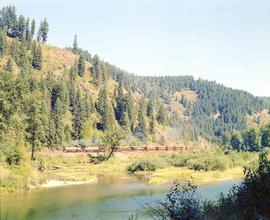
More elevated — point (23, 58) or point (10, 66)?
point (23, 58)

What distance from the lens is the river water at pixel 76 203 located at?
139ft

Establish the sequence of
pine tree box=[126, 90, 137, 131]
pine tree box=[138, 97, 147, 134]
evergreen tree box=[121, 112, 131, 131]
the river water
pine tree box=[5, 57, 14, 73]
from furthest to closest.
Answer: pine tree box=[126, 90, 137, 131] < pine tree box=[138, 97, 147, 134] < evergreen tree box=[121, 112, 131, 131] < pine tree box=[5, 57, 14, 73] < the river water

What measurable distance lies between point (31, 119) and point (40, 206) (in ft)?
177

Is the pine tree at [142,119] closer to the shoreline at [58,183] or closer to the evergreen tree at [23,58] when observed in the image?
the evergreen tree at [23,58]

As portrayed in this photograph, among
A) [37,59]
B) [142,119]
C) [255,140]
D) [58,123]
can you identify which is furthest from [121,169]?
[37,59]

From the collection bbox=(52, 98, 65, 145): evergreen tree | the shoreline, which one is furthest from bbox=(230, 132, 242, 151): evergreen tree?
the shoreline

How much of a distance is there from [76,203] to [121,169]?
57.0m

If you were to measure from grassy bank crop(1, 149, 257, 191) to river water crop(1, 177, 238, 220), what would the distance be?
495 cm

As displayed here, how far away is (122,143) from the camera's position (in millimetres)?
153250

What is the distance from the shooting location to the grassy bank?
226 ft

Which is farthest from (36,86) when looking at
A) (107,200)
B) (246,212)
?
(246,212)

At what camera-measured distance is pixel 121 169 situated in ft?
356

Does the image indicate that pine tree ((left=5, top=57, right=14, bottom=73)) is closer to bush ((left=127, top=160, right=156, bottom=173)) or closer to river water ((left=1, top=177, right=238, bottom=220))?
bush ((left=127, top=160, right=156, bottom=173))

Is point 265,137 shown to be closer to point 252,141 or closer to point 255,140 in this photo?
point 255,140
